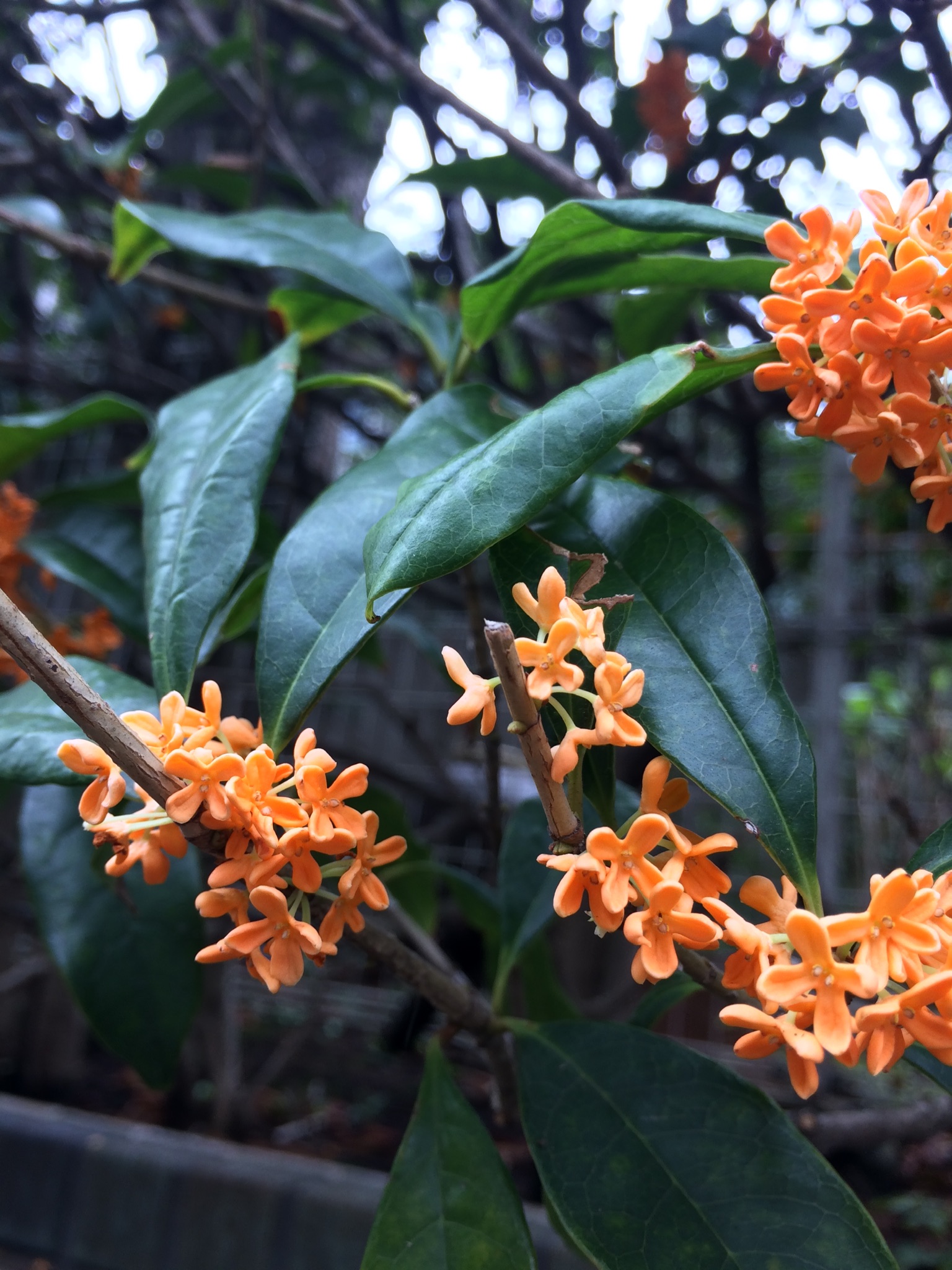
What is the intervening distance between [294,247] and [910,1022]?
843 mm

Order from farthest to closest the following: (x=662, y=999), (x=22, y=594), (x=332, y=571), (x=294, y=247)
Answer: (x=22, y=594), (x=294, y=247), (x=662, y=999), (x=332, y=571)

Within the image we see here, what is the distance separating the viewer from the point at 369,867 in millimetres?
516

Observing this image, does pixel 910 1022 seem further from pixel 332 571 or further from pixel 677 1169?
pixel 332 571

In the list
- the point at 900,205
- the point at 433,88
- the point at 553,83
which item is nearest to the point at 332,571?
the point at 900,205

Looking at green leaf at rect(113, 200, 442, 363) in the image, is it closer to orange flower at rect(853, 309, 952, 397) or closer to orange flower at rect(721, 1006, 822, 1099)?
orange flower at rect(853, 309, 952, 397)

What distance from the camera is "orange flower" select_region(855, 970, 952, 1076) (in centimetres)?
38

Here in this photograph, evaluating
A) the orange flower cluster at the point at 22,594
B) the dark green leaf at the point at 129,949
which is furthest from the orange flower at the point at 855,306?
the orange flower cluster at the point at 22,594

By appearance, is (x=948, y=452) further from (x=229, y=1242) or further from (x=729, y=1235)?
(x=229, y=1242)

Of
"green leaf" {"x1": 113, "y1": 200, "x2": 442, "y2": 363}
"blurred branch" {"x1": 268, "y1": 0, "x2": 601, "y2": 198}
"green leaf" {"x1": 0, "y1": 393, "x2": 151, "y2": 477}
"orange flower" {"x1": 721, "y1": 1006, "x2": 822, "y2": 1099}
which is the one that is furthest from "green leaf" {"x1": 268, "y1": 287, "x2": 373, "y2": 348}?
"orange flower" {"x1": 721, "y1": 1006, "x2": 822, "y2": 1099}

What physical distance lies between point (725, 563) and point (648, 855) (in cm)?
19

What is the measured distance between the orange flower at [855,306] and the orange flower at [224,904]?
47cm

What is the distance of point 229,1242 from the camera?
1351mm

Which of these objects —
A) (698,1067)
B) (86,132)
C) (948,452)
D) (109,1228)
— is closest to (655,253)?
(948,452)

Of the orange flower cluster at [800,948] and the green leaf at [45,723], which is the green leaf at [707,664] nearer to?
the orange flower cluster at [800,948]
